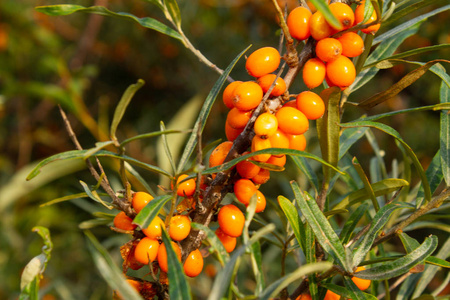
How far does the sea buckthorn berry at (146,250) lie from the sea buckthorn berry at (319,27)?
418 millimetres

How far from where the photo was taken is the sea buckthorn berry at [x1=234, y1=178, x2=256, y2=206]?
63 centimetres

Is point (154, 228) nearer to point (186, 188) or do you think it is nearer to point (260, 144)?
point (186, 188)

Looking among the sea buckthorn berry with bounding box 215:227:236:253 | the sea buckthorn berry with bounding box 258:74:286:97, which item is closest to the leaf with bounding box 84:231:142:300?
the sea buckthorn berry with bounding box 215:227:236:253

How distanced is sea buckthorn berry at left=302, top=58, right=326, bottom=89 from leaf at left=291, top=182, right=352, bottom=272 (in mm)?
183

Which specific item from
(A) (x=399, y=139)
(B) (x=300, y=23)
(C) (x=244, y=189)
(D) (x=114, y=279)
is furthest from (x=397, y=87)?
(D) (x=114, y=279)

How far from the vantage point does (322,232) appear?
636 millimetres

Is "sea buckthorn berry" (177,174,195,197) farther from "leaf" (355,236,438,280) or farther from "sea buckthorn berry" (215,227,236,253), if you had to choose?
"leaf" (355,236,438,280)

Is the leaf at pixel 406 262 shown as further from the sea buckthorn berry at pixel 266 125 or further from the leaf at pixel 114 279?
the leaf at pixel 114 279

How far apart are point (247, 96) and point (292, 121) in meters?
0.08

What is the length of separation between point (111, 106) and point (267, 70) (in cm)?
278

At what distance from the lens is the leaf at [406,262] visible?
1.89ft

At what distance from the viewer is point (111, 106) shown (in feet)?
10.6

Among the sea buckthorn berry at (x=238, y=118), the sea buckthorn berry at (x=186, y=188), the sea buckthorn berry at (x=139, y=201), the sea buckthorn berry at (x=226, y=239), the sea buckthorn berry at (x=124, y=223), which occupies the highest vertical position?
the sea buckthorn berry at (x=238, y=118)

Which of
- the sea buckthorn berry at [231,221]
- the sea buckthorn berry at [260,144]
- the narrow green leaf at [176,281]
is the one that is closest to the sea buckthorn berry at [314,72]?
the sea buckthorn berry at [260,144]
